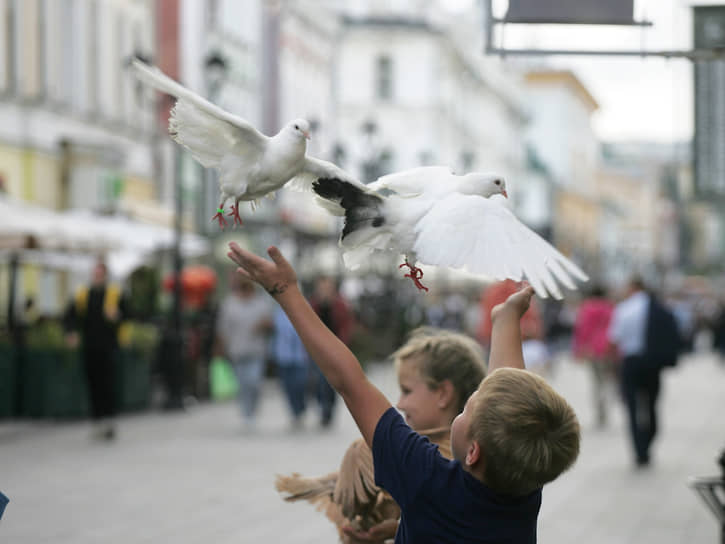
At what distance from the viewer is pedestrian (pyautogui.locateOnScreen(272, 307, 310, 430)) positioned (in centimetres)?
1519

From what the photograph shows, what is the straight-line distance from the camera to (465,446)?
2807 mm

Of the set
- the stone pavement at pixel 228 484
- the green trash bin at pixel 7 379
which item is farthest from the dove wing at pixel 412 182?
the green trash bin at pixel 7 379

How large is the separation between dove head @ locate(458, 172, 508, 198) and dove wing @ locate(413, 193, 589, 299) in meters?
0.12

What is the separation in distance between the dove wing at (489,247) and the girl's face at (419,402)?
0.76 meters

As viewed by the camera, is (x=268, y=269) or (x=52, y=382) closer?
(x=268, y=269)

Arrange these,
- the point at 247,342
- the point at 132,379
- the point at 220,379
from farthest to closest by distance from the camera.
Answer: the point at 220,379, the point at 132,379, the point at 247,342

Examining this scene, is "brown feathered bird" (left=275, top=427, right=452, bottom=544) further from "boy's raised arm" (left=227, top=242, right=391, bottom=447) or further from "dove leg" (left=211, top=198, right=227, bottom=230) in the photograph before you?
"dove leg" (left=211, top=198, right=227, bottom=230)

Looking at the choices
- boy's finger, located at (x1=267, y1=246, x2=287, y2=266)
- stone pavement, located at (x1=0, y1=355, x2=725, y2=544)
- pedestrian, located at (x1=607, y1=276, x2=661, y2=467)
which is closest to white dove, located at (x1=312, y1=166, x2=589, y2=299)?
boy's finger, located at (x1=267, y1=246, x2=287, y2=266)

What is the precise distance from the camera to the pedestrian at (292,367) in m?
15.2

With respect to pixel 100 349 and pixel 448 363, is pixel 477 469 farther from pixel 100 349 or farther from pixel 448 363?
pixel 100 349

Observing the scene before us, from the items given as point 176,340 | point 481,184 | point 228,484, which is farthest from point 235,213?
point 176,340

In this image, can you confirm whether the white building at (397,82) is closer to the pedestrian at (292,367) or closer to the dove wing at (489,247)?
the pedestrian at (292,367)

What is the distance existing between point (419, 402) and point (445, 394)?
84 millimetres

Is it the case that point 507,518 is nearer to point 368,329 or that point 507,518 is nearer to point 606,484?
point 606,484
